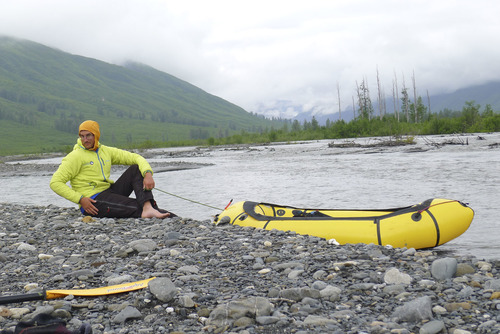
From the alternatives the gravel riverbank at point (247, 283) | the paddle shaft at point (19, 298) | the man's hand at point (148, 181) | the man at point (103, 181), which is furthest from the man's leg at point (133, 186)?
the paddle shaft at point (19, 298)

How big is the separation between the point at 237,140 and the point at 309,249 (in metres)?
77.2

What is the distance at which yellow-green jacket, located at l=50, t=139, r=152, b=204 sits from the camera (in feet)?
29.6

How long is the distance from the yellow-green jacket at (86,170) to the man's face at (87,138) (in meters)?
0.23

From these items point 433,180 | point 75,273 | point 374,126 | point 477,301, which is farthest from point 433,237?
point 374,126

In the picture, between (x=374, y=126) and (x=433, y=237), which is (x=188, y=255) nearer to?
(x=433, y=237)

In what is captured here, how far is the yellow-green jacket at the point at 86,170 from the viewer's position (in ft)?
29.6

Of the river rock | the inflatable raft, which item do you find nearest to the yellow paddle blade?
the river rock

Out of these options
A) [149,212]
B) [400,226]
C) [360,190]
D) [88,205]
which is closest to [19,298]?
[88,205]

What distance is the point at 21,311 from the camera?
4.25 meters

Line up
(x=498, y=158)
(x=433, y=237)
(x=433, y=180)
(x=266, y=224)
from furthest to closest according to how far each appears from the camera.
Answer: (x=498, y=158) → (x=433, y=180) → (x=266, y=224) → (x=433, y=237)

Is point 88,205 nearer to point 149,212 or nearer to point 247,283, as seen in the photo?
point 149,212

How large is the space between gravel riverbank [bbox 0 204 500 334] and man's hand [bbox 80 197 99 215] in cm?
146

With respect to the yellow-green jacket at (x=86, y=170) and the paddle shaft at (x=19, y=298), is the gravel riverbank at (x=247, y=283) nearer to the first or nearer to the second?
the paddle shaft at (x=19, y=298)

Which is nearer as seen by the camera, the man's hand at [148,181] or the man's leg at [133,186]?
the man's hand at [148,181]
